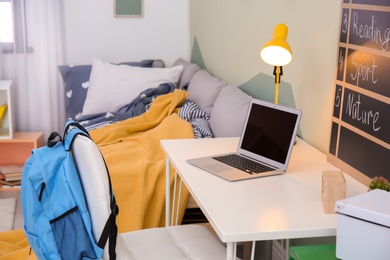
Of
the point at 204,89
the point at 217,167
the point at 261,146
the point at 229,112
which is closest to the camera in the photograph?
the point at 217,167

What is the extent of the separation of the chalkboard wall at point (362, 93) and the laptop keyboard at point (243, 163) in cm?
26

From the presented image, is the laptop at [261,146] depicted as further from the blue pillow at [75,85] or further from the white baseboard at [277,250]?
the blue pillow at [75,85]

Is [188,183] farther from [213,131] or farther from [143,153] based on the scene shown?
[213,131]

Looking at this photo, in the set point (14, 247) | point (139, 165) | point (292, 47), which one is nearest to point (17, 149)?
point (14, 247)

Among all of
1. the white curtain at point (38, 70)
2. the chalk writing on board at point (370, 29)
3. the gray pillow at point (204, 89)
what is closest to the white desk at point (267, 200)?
the chalk writing on board at point (370, 29)

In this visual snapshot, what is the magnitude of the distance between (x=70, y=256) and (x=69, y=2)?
321 cm

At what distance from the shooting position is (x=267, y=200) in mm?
1911

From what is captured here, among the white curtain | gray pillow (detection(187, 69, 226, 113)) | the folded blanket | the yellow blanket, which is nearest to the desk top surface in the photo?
the yellow blanket

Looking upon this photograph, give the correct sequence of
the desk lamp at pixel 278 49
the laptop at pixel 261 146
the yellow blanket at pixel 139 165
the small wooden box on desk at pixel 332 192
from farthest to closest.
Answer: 1. the yellow blanket at pixel 139 165
2. the desk lamp at pixel 278 49
3. the laptop at pixel 261 146
4. the small wooden box on desk at pixel 332 192

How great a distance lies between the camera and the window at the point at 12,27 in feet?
15.1

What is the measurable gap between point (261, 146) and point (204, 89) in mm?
1538

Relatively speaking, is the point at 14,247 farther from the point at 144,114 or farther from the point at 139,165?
the point at 144,114

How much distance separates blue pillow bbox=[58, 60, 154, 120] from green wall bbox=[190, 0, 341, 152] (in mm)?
870

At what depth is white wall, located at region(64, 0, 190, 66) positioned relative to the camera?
15.7 ft
